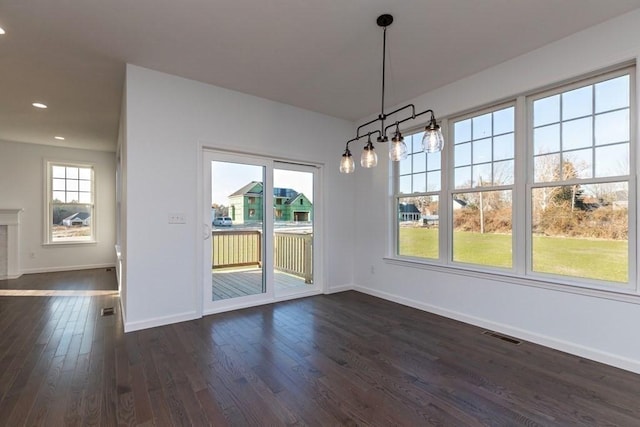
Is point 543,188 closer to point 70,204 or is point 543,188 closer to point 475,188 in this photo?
point 475,188

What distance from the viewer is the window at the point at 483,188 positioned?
3.36 meters

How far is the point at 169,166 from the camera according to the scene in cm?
351

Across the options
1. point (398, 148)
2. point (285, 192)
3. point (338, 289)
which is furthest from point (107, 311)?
point (398, 148)

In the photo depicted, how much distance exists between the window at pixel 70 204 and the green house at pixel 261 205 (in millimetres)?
5163

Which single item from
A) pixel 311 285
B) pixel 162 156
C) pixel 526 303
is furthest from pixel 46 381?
pixel 526 303

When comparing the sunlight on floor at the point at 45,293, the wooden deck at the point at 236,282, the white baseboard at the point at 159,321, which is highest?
the wooden deck at the point at 236,282

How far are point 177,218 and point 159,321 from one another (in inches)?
45.9

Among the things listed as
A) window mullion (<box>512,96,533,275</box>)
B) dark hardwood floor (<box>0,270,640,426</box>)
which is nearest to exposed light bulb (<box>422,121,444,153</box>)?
window mullion (<box>512,96,533,275</box>)

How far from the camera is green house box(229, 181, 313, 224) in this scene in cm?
415

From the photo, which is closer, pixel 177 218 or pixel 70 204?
pixel 177 218

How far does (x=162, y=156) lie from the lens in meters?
3.46

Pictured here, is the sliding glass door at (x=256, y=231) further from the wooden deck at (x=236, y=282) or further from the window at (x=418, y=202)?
the window at (x=418, y=202)

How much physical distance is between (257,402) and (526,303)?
2.72 meters

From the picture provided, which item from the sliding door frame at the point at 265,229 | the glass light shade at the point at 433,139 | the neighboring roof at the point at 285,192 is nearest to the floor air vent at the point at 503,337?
the glass light shade at the point at 433,139
